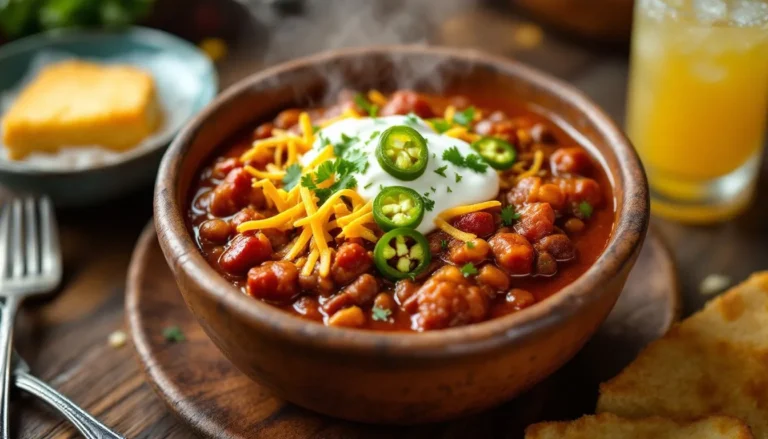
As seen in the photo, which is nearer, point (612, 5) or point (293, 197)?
point (293, 197)

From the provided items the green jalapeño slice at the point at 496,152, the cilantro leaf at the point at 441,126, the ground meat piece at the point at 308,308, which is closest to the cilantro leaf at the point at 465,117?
the cilantro leaf at the point at 441,126

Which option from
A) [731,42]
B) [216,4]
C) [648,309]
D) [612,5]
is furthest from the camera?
[216,4]

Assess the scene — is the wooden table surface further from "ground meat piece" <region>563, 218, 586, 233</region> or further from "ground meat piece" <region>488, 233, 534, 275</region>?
"ground meat piece" <region>488, 233, 534, 275</region>

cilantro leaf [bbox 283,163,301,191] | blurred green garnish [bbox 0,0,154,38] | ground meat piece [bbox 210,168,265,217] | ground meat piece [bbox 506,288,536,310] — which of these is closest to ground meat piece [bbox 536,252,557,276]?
ground meat piece [bbox 506,288,536,310]

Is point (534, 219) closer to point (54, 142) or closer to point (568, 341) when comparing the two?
point (568, 341)

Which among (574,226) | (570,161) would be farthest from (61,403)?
(570,161)

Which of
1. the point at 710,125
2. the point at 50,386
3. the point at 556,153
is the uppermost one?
the point at 556,153

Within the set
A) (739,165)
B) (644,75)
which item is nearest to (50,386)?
(644,75)

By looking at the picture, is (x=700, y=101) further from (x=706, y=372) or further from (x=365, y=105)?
(x=365, y=105)
